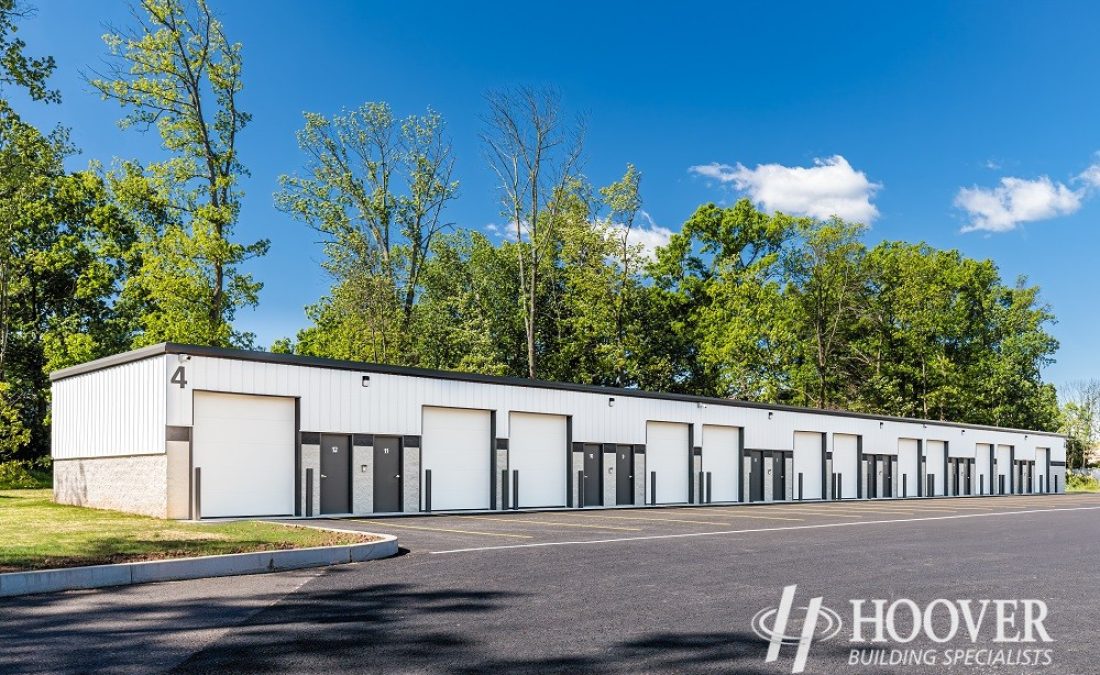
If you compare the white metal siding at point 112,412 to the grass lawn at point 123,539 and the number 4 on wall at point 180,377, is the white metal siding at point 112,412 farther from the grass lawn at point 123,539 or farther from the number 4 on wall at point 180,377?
the grass lawn at point 123,539

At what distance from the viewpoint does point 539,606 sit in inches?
362

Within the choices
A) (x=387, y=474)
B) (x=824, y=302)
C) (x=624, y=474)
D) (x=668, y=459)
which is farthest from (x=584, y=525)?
(x=824, y=302)

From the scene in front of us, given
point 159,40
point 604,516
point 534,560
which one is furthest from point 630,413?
point 159,40

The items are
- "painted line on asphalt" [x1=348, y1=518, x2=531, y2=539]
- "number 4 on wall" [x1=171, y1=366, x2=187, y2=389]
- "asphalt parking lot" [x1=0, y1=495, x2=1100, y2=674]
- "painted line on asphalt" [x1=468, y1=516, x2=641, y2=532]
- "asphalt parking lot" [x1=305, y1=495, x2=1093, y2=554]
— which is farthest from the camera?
"number 4 on wall" [x1=171, y1=366, x2=187, y2=389]

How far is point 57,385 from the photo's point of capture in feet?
89.1

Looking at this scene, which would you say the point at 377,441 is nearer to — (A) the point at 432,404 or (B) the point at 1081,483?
(A) the point at 432,404

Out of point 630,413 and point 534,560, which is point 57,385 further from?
point 534,560

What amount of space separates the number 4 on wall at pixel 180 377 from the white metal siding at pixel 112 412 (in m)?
0.26

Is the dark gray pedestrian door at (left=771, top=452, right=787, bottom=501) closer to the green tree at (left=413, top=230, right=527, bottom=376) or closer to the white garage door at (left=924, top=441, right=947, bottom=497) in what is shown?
the white garage door at (left=924, top=441, right=947, bottom=497)

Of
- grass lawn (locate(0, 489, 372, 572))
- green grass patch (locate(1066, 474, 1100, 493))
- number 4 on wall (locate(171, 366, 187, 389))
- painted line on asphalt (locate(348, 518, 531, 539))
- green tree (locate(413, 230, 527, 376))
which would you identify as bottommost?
→ green grass patch (locate(1066, 474, 1100, 493))

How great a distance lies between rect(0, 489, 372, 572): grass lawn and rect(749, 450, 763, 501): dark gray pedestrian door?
23464mm

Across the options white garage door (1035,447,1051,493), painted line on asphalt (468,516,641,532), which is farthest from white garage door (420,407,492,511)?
white garage door (1035,447,1051,493)

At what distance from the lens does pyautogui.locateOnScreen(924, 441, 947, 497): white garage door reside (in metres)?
48.0

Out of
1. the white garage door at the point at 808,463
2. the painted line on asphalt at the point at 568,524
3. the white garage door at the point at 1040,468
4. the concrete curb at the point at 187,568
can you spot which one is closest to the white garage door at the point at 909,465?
the white garage door at the point at 808,463
